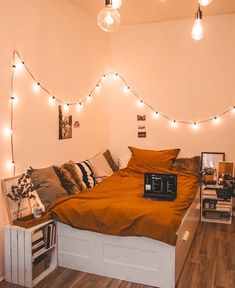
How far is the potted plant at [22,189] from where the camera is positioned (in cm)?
270

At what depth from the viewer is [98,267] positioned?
2768 mm

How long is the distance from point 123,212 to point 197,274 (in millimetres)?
850

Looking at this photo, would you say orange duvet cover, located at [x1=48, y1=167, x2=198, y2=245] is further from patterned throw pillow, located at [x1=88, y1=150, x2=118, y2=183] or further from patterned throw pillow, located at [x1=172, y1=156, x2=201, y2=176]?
patterned throw pillow, located at [x1=172, y1=156, x2=201, y2=176]

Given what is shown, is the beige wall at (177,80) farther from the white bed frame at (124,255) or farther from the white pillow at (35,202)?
the white pillow at (35,202)

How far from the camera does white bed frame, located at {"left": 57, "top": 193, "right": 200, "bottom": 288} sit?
2.52 metres

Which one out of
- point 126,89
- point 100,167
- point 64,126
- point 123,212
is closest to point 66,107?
point 64,126

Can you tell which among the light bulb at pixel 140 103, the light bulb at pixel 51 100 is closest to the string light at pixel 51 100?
the light bulb at pixel 51 100

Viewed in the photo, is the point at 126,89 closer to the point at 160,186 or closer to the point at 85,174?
the point at 85,174

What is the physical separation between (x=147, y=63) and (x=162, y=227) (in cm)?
283

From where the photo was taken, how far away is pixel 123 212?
2.68 m

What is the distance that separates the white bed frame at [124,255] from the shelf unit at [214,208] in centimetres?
122

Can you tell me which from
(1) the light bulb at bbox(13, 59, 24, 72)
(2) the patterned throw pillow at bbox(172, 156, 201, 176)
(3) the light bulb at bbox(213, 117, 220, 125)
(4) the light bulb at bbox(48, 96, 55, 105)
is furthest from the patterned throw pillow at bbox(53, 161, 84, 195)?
(3) the light bulb at bbox(213, 117, 220, 125)

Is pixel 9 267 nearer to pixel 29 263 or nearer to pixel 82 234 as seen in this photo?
pixel 29 263

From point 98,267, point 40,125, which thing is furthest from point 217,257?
point 40,125
